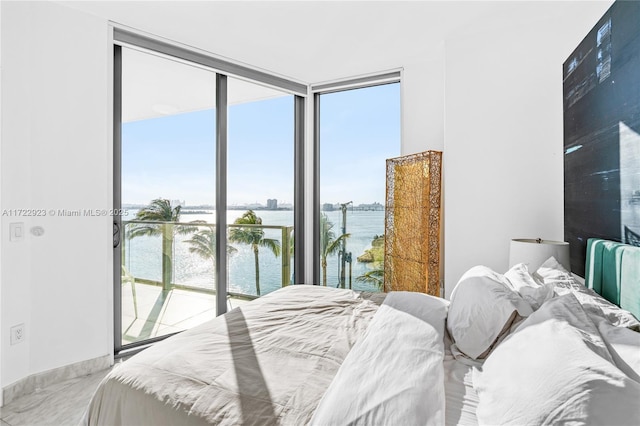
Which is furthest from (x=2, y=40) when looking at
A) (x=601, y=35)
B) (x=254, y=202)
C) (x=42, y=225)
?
(x=601, y=35)

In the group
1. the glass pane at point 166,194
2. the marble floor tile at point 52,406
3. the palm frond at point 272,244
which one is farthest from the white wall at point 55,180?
the palm frond at point 272,244

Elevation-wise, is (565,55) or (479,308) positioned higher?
(565,55)

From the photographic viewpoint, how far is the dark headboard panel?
1488 millimetres

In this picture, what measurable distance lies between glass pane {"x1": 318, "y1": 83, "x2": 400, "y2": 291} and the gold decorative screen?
0.40 m

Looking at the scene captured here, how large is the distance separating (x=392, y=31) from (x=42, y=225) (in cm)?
313

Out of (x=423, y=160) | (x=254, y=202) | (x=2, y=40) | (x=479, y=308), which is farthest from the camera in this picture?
(x=254, y=202)

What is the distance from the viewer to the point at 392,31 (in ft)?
9.94

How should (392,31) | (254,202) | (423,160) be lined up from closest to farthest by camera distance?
(392,31) → (423,160) → (254,202)

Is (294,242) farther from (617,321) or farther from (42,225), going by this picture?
(617,321)

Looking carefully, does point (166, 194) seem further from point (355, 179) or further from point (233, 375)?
point (233, 375)

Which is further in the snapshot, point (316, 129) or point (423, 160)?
point (316, 129)

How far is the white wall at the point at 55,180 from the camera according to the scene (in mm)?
2311

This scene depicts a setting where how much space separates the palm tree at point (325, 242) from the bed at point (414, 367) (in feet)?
8.34

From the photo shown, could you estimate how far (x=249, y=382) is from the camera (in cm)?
121
